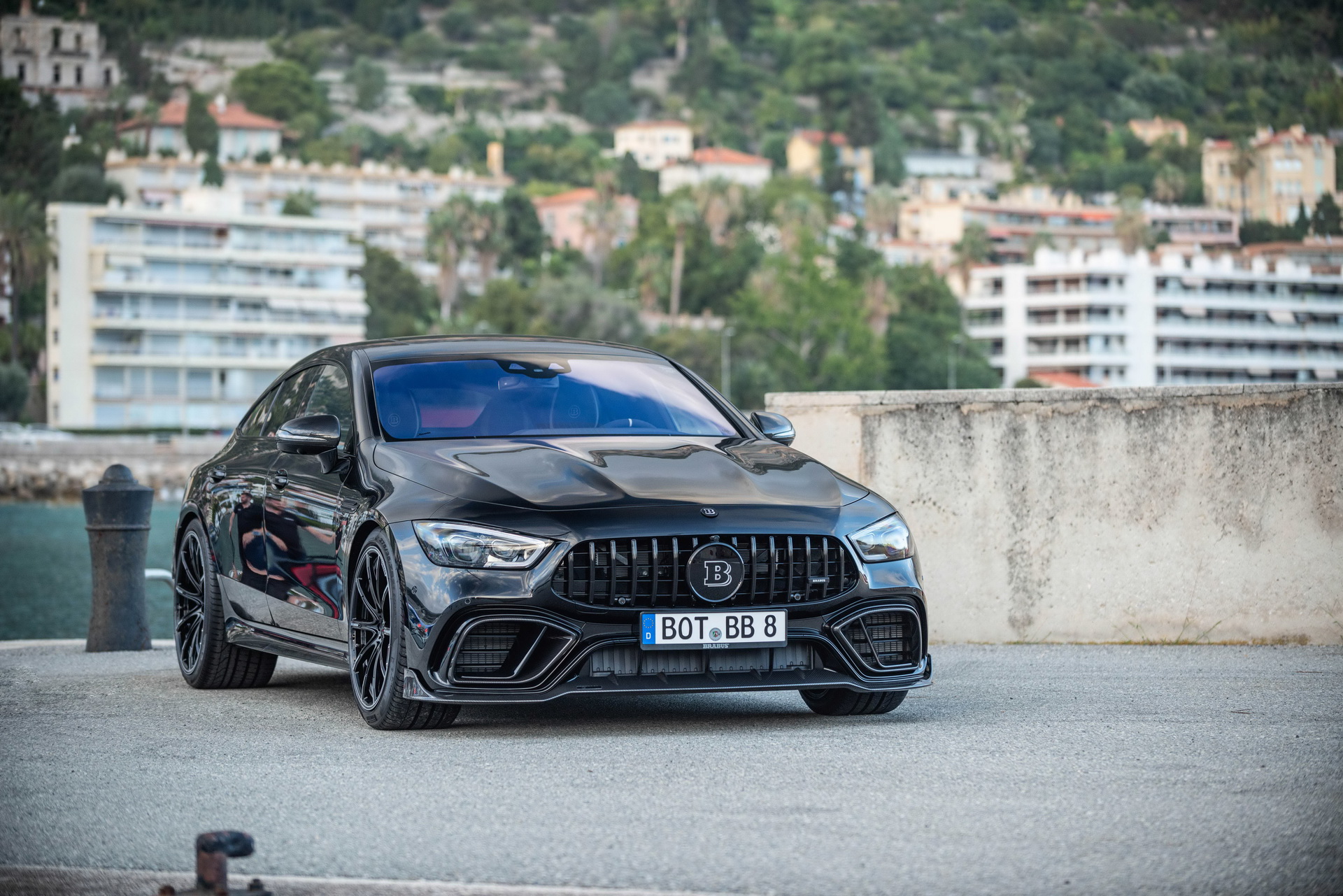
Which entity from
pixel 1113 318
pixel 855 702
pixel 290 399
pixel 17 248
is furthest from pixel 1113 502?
pixel 1113 318

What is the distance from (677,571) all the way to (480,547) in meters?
0.66

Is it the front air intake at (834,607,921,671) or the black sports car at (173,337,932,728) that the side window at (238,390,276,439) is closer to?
the black sports car at (173,337,932,728)

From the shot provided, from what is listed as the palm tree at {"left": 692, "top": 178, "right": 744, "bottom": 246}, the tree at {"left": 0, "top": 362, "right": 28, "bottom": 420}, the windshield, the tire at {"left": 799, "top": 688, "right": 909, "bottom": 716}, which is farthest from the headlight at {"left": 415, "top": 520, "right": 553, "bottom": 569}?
the palm tree at {"left": 692, "top": 178, "right": 744, "bottom": 246}

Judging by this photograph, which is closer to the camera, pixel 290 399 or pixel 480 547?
pixel 480 547

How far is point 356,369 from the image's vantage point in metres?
7.75

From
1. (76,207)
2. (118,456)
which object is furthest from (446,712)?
(76,207)

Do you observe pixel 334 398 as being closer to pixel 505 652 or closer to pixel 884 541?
pixel 505 652

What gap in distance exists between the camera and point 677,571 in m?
6.48

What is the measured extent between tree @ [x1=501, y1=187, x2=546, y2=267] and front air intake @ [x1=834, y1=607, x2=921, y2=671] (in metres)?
175

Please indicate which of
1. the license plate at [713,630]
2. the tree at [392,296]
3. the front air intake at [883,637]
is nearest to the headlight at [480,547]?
the license plate at [713,630]

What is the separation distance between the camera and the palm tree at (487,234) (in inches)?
6649

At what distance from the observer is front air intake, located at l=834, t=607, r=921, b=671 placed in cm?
680

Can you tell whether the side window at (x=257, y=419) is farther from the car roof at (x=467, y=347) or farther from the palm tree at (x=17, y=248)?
the palm tree at (x=17, y=248)

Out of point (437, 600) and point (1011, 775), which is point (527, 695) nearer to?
point (437, 600)
